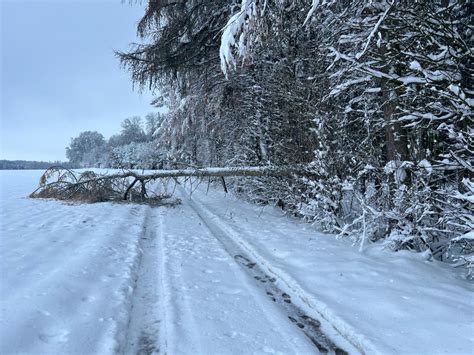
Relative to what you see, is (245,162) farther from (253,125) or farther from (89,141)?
(89,141)

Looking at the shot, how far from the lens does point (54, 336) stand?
2.61 m

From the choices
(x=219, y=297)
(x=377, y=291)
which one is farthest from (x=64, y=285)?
(x=377, y=291)

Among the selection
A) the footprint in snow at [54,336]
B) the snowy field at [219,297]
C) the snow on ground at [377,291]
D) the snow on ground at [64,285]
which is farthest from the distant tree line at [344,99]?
the footprint in snow at [54,336]

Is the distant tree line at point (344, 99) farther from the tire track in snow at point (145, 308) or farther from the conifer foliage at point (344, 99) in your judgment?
the tire track in snow at point (145, 308)

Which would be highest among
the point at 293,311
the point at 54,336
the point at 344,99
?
the point at 344,99

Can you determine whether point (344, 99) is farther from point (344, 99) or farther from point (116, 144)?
point (116, 144)

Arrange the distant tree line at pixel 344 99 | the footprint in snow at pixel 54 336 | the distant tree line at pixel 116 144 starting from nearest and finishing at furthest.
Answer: the footprint in snow at pixel 54 336 < the distant tree line at pixel 344 99 < the distant tree line at pixel 116 144

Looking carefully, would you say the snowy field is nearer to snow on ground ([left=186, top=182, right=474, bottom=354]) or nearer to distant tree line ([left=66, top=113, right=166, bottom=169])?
snow on ground ([left=186, top=182, right=474, bottom=354])

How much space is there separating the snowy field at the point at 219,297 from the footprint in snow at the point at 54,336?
0.04ft

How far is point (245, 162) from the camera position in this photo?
11883 millimetres

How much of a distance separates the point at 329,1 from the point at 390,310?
499 centimetres

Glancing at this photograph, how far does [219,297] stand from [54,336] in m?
1.55

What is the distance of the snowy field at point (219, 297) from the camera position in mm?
2639

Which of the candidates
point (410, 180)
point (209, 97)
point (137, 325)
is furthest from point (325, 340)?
point (209, 97)
